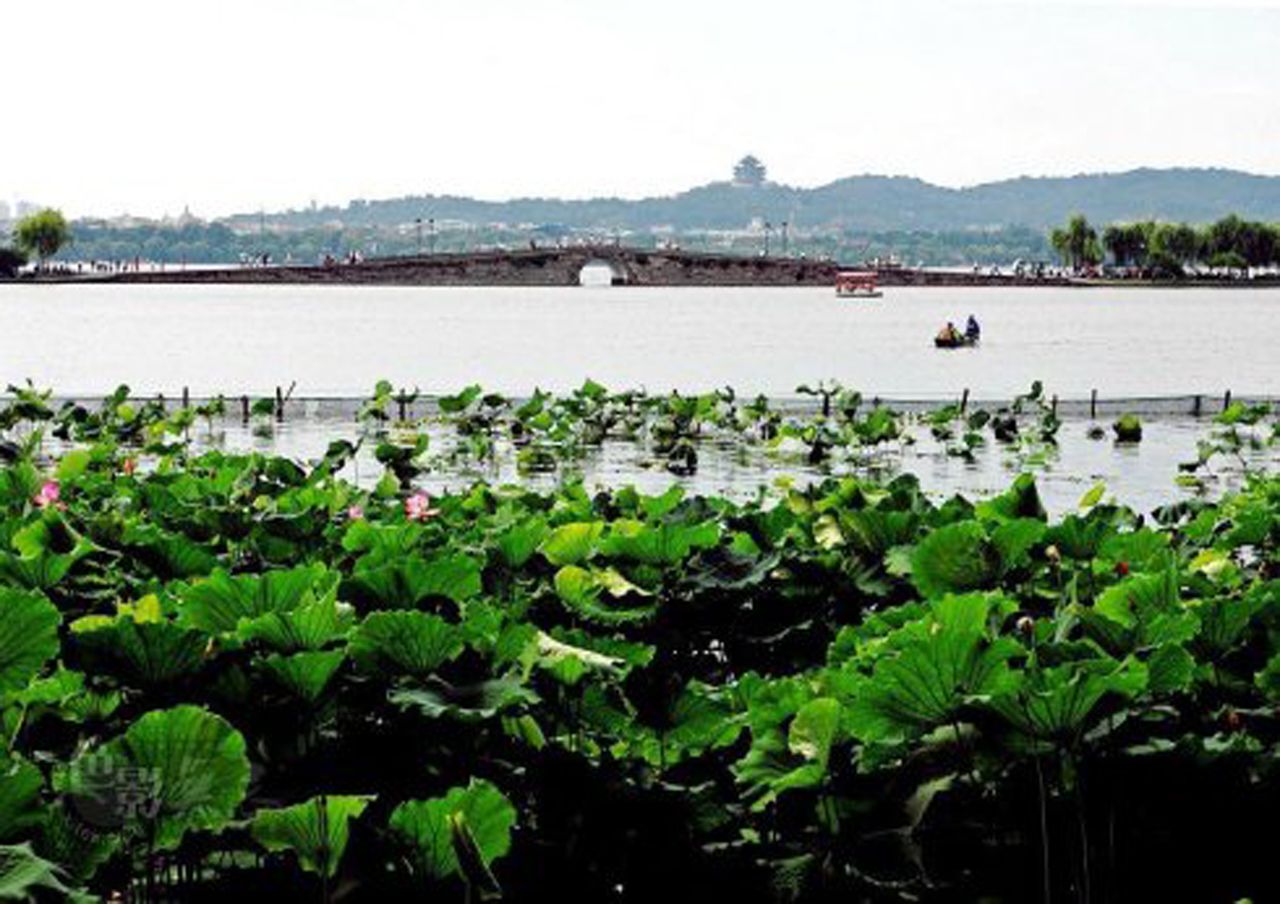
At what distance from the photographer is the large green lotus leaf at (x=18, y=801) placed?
11.6 ft

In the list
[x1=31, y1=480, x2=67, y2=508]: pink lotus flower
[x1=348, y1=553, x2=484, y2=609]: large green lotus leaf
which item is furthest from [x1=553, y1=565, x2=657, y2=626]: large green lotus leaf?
[x1=31, y1=480, x2=67, y2=508]: pink lotus flower

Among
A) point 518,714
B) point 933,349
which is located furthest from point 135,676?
point 933,349

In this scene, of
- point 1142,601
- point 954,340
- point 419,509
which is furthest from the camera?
point 954,340

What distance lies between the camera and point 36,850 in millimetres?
3682

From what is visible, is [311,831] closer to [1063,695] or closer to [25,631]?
[25,631]

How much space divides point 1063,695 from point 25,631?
7.03 feet

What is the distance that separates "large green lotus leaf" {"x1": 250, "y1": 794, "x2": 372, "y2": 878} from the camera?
12.3 ft

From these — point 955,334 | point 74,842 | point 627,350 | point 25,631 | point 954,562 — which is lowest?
point 627,350

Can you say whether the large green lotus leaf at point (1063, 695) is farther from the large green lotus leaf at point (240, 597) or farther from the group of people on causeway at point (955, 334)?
the group of people on causeway at point (955, 334)

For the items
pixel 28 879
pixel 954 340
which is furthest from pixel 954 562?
pixel 954 340

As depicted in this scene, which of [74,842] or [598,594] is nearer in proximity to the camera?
[74,842]

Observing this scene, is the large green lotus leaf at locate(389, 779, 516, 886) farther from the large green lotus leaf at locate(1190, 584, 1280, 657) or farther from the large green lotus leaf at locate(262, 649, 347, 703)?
the large green lotus leaf at locate(1190, 584, 1280, 657)

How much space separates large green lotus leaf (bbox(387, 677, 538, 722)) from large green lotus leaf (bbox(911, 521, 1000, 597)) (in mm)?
1421

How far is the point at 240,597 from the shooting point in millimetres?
4555
